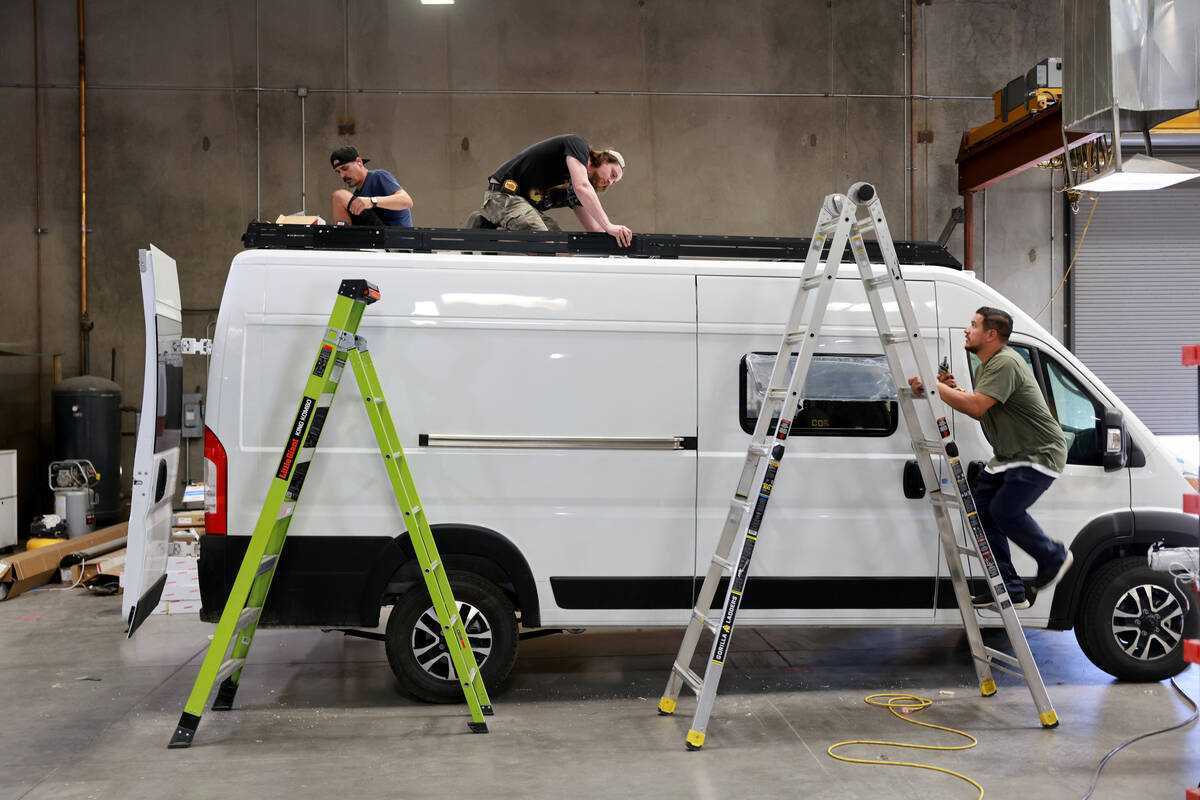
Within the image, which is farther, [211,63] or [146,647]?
[211,63]

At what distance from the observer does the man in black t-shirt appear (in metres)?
5.20

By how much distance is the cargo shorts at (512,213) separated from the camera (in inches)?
207

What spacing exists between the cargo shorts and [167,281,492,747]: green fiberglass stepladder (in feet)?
4.27

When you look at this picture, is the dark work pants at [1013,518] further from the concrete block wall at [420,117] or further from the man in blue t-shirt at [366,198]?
the concrete block wall at [420,117]

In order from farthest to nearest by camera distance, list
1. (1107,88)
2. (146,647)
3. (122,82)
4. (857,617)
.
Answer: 1. (122,82)
2. (146,647)
3. (1107,88)
4. (857,617)

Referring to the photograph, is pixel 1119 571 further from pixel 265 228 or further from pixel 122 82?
pixel 122 82

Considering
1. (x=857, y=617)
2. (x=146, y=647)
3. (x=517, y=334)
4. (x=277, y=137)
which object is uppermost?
(x=277, y=137)

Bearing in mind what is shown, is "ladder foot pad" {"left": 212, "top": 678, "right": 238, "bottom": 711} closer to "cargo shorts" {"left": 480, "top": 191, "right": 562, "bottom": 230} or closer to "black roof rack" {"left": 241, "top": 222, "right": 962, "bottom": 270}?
"black roof rack" {"left": 241, "top": 222, "right": 962, "bottom": 270}

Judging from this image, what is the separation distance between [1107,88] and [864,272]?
6.53ft

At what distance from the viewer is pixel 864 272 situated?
4.34 meters

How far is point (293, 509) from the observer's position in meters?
4.29

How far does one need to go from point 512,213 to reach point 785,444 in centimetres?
212

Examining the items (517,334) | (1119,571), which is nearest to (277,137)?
(517,334)

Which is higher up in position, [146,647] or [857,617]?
[857,617]
